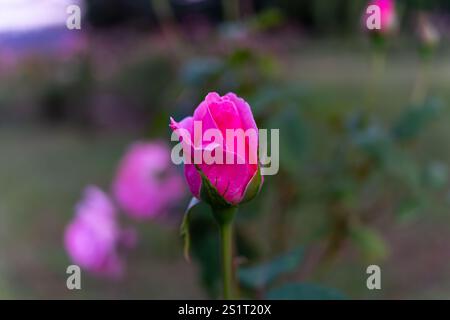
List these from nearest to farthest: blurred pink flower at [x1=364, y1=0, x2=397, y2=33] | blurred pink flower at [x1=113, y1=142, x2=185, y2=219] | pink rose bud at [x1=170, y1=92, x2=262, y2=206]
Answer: pink rose bud at [x1=170, y1=92, x2=262, y2=206], blurred pink flower at [x1=364, y1=0, x2=397, y2=33], blurred pink flower at [x1=113, y1=142, x2=185, y2=219]

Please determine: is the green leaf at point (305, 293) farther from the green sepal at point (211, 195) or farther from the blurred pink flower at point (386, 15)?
the blurred pink flower at point (386, 15)

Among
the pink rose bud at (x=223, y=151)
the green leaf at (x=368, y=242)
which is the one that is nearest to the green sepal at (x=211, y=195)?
the pink rose bud at (x=223, y=151)

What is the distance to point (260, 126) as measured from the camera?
1.34 feet

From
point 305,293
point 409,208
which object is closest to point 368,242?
point 409,208

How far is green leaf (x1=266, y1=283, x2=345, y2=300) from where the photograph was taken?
206mm

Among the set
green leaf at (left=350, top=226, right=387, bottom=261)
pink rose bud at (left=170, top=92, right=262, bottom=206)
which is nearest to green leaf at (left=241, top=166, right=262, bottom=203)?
pink rose bud at (left=170, top=92, right=262, bottom=206)

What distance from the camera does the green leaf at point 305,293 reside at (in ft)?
0.67

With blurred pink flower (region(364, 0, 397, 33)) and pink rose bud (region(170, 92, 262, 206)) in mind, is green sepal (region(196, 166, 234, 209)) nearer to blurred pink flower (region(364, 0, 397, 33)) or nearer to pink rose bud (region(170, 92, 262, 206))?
pink rose bud (region(170, 92, 262, 206))

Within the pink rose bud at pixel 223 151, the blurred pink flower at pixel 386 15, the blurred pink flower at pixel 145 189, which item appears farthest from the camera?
the blurred pink flower at pixel 145 189

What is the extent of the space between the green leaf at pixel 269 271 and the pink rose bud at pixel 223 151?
0.30 feet

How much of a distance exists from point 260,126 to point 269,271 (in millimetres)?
149

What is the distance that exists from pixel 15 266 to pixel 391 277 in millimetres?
473

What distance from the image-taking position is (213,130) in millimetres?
166

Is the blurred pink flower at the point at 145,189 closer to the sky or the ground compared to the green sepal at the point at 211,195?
closer to the sky
